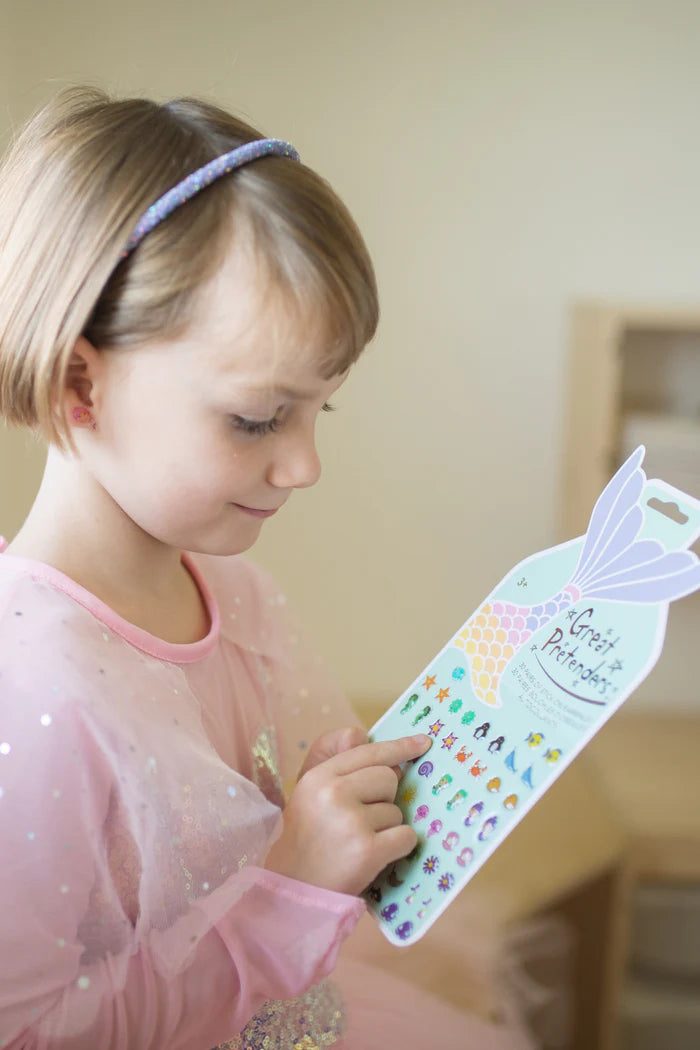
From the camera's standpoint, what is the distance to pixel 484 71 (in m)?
1.54

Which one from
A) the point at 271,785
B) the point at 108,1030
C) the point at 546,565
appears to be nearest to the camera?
the point at 108,1030

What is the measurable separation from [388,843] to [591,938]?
103cm

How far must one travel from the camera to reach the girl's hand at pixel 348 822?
599mm

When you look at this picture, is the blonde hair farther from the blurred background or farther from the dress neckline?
the blurred background

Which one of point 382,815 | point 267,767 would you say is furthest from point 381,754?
point 267,767

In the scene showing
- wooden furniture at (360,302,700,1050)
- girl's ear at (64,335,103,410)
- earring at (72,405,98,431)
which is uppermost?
girl's ear at (64,335,103,410)

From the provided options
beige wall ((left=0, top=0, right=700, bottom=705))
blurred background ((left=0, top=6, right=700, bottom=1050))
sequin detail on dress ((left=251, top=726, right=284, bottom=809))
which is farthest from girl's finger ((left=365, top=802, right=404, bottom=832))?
beige wall ((left=0, top=0, right=700, bottom=705))

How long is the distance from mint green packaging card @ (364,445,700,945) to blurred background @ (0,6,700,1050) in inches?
33.8

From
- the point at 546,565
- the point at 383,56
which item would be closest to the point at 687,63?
the point at 383,56

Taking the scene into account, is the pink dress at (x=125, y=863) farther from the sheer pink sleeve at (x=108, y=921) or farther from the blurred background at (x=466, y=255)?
the blurred background at (x=466, y=255)

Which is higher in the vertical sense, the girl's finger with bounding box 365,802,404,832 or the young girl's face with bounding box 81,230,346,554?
the young girl's face with bounding box 81,230,346,554

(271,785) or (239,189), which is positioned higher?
(239,189)

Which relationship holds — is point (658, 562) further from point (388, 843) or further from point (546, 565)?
point (388, 843)

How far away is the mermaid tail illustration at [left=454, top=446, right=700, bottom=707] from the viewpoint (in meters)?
0.57
